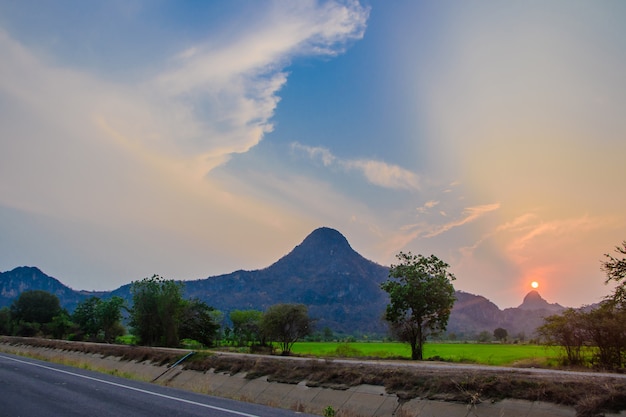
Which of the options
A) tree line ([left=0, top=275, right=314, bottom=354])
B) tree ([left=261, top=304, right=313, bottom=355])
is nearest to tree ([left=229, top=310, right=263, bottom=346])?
tree line ([left=0, top=275, right=314, bottom=354])

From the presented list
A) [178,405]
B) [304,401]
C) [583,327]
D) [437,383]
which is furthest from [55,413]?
[583,327]

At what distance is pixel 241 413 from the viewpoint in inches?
441

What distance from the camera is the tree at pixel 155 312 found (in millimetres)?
47812

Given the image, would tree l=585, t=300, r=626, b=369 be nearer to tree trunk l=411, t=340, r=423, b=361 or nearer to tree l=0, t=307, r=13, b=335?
tree trunk l=411, t=340, r=423, b=361

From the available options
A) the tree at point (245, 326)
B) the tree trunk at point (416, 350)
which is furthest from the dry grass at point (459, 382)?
the tree at point (245, 326)

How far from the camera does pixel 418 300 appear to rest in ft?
115

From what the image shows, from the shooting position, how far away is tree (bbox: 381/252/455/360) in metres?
35.1

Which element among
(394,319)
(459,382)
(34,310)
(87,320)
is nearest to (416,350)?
(394,319)

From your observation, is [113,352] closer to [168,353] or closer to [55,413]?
[168,353]

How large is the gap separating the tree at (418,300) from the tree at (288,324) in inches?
463

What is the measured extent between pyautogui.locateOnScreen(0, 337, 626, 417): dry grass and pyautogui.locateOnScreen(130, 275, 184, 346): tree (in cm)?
2818

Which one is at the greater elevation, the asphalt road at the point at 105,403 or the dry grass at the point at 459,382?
the dry grass at the point at 459,382

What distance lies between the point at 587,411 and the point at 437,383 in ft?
14.7

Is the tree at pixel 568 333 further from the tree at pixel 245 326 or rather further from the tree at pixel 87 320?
the tree at pixel 87 320
